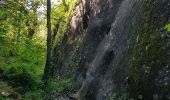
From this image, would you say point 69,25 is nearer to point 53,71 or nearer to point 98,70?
point 53,71

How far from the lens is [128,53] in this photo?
755 centimetres

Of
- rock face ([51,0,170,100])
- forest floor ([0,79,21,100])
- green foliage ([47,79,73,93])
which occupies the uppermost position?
rock face ([51,0,170,100])

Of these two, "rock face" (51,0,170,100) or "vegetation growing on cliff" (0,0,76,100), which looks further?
"vegetation growing on cliff" (0,0,76,100)

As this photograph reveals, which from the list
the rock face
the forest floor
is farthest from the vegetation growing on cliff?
the rock face

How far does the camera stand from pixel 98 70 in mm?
10078

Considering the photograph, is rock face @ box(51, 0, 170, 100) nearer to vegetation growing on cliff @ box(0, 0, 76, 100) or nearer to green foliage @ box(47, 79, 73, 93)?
green foliage @ box(47, 79, 73, 93)

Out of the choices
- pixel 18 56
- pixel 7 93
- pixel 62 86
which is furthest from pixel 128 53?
pixel 18 56

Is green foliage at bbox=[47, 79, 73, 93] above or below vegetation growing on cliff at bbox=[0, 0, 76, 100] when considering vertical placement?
below

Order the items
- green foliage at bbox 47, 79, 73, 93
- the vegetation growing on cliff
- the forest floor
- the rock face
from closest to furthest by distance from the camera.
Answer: the rock face, the vegetation growing on cliff, the forest floor, green foliage at bbox 47, 79, 73, 93

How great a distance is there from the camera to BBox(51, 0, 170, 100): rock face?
571 centimetres

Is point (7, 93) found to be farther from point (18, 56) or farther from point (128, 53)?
point (128, 53)

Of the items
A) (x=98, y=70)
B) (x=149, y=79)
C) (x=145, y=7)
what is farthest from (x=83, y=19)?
(x=149, y=79)

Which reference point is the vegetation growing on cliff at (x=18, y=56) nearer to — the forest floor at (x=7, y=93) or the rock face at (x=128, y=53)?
the forest floor at (x=7, y=93)

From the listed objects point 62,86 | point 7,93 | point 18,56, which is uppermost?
point 18,56
